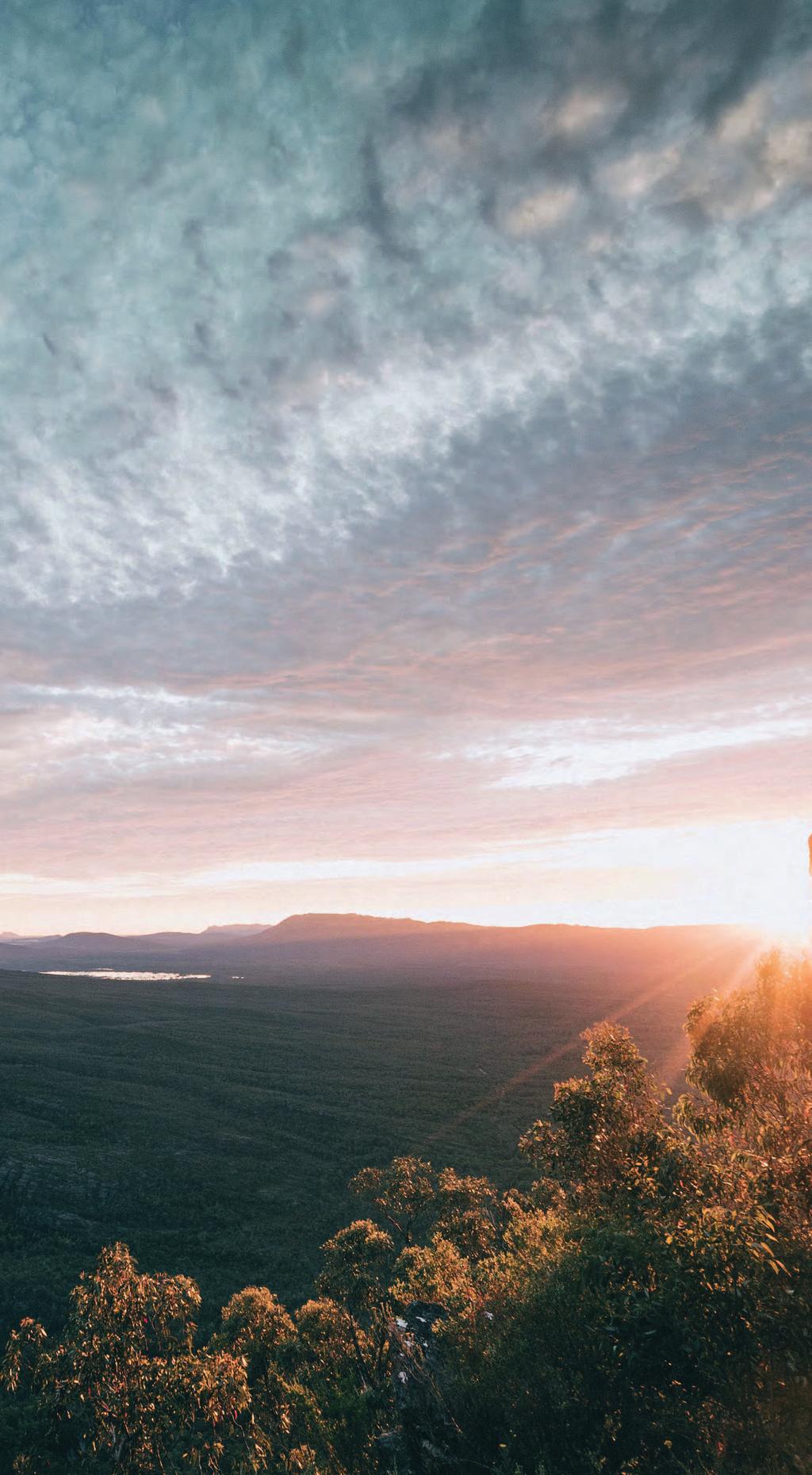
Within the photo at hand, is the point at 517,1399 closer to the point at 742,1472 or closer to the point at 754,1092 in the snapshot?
the point at 742,1472

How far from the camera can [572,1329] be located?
488 inches

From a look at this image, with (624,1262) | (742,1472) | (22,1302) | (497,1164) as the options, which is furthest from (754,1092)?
(497,1164)

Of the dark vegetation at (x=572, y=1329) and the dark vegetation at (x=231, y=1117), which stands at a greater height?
the dark vegetation at (x=572, y=1329)

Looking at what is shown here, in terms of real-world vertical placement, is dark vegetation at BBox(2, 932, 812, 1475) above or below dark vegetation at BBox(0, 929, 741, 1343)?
above

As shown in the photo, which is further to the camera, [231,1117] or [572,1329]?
[231,1117]

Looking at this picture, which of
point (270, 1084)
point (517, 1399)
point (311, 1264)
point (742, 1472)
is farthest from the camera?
point (270, 1084)

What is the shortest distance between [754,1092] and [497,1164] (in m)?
63.6

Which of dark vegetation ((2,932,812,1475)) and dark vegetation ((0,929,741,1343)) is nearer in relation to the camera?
dark vegetation ((2,932,812,1475))

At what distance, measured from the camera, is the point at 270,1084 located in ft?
340

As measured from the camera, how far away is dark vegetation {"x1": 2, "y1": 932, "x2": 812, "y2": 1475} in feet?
32.8

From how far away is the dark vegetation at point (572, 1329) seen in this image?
9992mm

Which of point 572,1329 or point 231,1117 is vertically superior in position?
point 572,1329

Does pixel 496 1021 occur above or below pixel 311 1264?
below

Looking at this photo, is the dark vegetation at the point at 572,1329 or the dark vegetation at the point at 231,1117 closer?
the dark vegetation at the point at 572,1329
